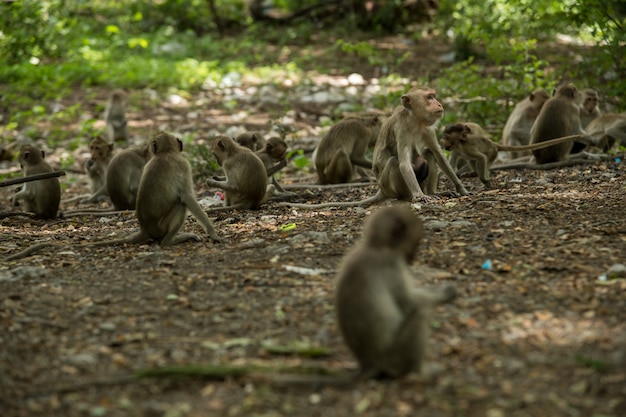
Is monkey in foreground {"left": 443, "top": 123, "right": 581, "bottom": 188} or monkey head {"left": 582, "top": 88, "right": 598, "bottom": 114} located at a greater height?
monkey head {"left": 582, "top": 88, "right": 598, "bottom": 114}

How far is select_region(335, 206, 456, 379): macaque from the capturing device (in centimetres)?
439

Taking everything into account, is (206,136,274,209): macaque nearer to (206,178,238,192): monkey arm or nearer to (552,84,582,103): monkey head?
(206,178,238,192): monkey arm

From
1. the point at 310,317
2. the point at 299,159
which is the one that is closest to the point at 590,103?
the point at 299,159

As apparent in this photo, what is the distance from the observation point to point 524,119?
11430 mm

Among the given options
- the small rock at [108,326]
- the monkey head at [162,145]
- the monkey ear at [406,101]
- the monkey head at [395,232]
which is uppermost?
the monkey ear at [406,101]

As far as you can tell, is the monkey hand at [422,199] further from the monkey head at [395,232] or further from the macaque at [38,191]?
the macaque at [38,191]

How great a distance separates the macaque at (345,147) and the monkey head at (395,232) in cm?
Answer: 619

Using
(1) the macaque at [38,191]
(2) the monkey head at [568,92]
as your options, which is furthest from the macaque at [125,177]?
(2) the monkey head at [568,92]

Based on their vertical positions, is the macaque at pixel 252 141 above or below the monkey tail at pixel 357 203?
above

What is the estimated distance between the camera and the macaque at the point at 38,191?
9.99m

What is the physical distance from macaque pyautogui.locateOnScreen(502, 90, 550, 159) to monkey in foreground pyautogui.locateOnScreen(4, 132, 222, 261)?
17.7 ft

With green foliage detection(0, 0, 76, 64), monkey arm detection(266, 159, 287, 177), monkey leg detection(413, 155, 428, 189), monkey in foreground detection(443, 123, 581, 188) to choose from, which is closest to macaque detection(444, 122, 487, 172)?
monkey in foreground detection(443, 123, 581, 188)

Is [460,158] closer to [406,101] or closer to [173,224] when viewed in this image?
[406,101]

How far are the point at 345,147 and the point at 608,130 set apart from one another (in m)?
3.75
